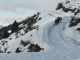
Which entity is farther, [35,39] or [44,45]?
[35,39]

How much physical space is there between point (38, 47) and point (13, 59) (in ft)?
43.8

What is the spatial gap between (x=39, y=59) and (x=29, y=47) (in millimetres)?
14580

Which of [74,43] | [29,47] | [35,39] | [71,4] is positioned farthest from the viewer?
[71,4]

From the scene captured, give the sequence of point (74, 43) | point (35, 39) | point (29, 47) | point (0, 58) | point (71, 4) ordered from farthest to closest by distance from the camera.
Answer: point (71, 4)
point (35, 39)
point (29, 47)
point (74, 43)
point (0, 58)

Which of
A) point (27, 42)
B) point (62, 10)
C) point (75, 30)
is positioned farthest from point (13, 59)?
point (62, 10)

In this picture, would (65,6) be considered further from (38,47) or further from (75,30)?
(38,47)

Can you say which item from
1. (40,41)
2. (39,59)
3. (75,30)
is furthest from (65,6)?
(39,59)

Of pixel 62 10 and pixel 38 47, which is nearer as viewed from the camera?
pixel 38 47

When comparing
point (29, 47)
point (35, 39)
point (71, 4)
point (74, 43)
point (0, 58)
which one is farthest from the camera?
point (71, 4)

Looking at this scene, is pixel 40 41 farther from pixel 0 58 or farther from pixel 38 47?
pixel 0 58

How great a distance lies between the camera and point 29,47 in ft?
114

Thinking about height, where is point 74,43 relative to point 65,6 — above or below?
below

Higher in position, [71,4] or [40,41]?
[71,4]

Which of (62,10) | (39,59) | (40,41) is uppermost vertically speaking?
(62,10)
